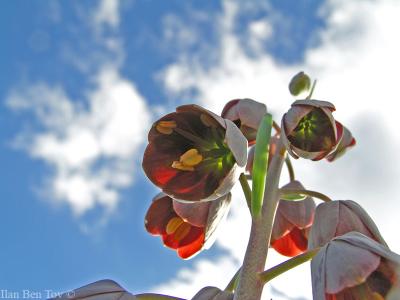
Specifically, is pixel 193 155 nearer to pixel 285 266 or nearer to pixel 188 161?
pixel 188 161

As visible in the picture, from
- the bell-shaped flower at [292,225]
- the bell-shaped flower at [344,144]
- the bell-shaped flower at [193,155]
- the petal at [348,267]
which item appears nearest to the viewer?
the petal at [348,267]

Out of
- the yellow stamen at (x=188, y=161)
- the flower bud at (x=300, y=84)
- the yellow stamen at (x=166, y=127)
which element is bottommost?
the yellow stamen at (x=188, y=161)

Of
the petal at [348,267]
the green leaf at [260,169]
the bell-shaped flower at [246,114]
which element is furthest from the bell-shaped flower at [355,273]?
the bell-shaped flower at [246,114]

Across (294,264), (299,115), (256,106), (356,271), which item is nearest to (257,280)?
(294,264)

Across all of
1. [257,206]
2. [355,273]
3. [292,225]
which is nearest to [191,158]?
[257,206]

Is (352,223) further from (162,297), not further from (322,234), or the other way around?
(162,297)

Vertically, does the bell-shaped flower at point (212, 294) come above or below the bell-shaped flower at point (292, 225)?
below

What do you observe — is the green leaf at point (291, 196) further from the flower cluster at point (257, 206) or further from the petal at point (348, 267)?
the petal at point (348, 267)
